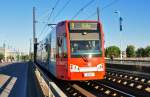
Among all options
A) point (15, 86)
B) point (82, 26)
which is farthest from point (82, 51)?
point (15, 86)

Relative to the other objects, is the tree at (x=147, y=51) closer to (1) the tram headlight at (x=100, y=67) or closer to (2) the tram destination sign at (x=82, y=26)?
(2) the tram destination sign at (x=82, y=26)

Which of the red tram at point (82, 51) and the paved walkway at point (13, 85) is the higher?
the red tram at point (82, 51)

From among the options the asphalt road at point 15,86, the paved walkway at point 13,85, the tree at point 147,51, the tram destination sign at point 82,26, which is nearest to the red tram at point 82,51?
the tram destination sign at point 82,26

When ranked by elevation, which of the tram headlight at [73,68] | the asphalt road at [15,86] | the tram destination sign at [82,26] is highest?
the tram destination sign at [82,26]

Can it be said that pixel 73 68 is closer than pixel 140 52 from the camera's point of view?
Yes

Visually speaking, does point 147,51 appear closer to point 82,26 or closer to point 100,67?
point 82,26

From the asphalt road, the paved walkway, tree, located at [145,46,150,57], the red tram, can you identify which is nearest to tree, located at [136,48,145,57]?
tree, located at [145,46,150,57]

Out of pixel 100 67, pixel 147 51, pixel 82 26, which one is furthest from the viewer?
pixel 147 51

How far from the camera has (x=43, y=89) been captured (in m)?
15.9

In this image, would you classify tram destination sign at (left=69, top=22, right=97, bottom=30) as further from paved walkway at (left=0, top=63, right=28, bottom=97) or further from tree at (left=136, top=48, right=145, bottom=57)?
tree at (left=136, top=48, right=145, bottom=57)

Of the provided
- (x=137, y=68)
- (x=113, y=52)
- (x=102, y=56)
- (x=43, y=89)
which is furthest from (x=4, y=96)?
(x=113, y=52)

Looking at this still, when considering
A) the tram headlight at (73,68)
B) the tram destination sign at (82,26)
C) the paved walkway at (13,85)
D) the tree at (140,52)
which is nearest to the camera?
the paved walkway at (13,85)

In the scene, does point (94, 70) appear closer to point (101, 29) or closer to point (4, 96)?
point (101, 29)

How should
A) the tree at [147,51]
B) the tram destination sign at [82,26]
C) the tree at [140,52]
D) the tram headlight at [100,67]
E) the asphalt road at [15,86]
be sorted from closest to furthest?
the asphalt road at [15,86], the tram headlight at [100,67], the tram destination sign at [82,26], the tree at [147,51], the tree at [140,52]
